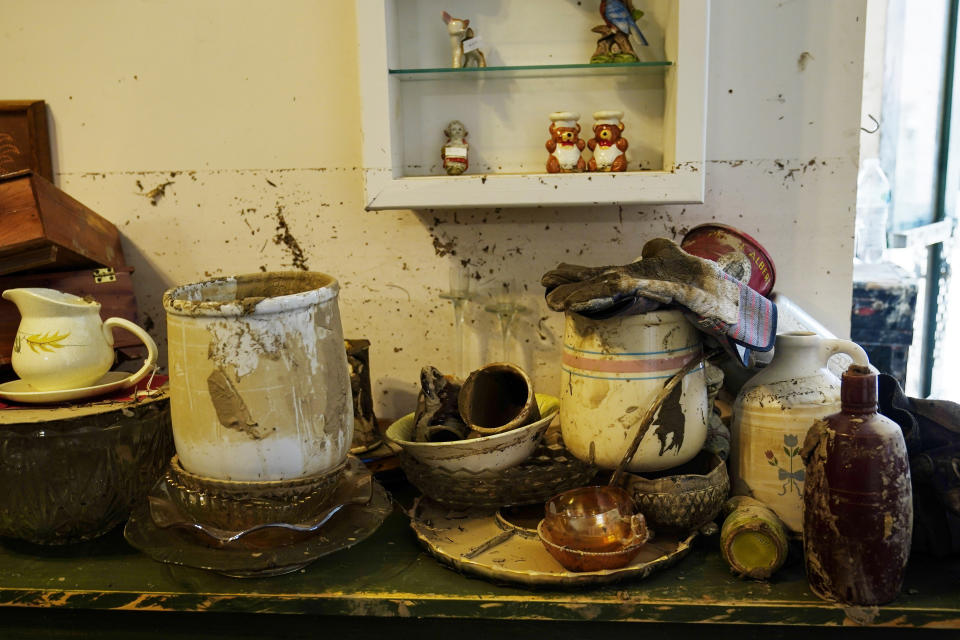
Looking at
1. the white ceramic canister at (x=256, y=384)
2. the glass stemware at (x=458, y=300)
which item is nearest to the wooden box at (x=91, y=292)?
the white ceramic canister at (x=256, y=384)

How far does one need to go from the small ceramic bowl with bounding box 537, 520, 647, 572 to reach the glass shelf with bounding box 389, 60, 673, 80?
0.84 m

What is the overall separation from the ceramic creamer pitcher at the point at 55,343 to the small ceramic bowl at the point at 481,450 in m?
0.49

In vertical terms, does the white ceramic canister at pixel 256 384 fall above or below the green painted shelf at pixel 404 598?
above

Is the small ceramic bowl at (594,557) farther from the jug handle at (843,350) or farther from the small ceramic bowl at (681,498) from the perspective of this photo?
the jug handle at (843,350)

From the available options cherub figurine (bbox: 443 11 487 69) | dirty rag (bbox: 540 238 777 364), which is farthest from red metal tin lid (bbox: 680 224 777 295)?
cherub figurine (bbox: 443 11 487 69)

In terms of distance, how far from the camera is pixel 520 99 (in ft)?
4.92

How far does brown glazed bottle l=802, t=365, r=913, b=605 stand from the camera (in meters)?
0.96

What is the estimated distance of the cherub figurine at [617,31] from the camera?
4.50 ft

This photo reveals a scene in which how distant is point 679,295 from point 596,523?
34cm

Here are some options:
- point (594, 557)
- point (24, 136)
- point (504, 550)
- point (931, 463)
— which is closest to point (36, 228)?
point (24, 136)

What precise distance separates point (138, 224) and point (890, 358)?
7.38ft

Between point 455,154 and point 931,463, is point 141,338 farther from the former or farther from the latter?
point 931,463

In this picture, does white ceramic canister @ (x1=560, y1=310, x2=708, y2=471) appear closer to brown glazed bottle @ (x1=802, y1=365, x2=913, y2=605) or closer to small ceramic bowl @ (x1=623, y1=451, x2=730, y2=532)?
small ceramic bowl @ (x1=623, y1=451, x2=730, y2=532)

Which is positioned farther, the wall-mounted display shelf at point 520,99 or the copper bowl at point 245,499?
the wall-mounted display shelf at point 520,99
